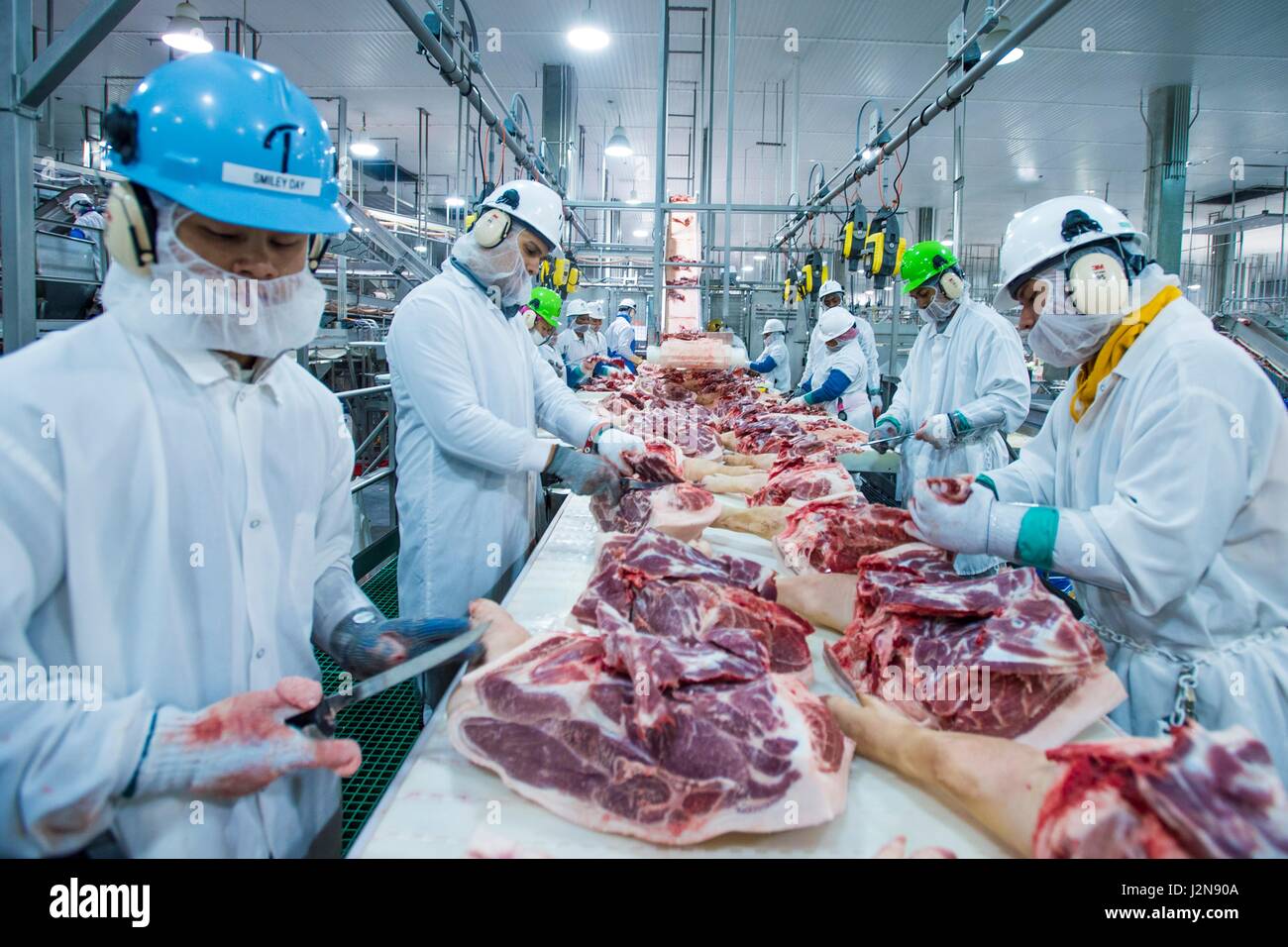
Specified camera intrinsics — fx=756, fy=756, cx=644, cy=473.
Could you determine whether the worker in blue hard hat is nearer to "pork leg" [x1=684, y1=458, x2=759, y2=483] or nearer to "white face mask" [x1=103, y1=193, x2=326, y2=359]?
"white face mask" [x1=103, y1=193, x2=326, y2=359]

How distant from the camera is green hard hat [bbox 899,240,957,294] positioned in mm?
4965

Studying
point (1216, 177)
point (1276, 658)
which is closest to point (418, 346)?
point (1276, 658)

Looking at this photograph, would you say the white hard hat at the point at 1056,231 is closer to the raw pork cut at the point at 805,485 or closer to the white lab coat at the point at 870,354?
the raw pork cut at the point at 805,485

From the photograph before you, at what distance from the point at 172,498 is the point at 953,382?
4678 mm

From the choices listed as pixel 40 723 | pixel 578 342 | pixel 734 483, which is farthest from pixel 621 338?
pixel 40 723

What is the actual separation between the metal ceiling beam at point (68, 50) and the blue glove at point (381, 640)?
5.38ft

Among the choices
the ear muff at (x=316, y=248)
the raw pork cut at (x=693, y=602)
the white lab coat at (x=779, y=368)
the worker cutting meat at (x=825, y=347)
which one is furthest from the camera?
the white lab coat at (x=779, y=368)

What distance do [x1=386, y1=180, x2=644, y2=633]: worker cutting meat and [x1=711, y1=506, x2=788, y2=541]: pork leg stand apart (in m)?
0.51

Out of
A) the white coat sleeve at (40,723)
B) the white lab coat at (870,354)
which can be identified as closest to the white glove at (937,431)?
the white coat sleeve at (40,723)

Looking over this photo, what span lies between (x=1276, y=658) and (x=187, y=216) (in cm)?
251

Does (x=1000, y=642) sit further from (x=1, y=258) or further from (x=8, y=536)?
(x=1, y=258)

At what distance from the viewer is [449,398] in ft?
9.12

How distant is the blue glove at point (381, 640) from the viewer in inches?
64.9

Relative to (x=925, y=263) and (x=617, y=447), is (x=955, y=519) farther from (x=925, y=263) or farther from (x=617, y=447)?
(x=925, y=263)
